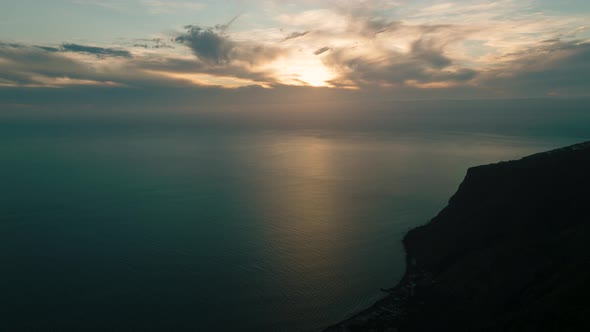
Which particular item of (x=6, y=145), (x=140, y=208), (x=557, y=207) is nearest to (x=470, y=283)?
(x=557, y=207)

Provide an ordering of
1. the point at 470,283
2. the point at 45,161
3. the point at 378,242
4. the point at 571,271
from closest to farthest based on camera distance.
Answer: the point at 571,271 → the point at 470,283 → the point at 378,242 → the point at 45,161

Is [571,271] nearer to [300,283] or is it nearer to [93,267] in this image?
[300,283]

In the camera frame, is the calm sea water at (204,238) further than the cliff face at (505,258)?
Yes

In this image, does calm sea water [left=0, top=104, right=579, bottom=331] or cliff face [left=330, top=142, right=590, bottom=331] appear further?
calm sea water [left=0, top=104, right=579, bottom=331]

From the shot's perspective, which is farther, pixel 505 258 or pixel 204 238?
pixel 204 238
